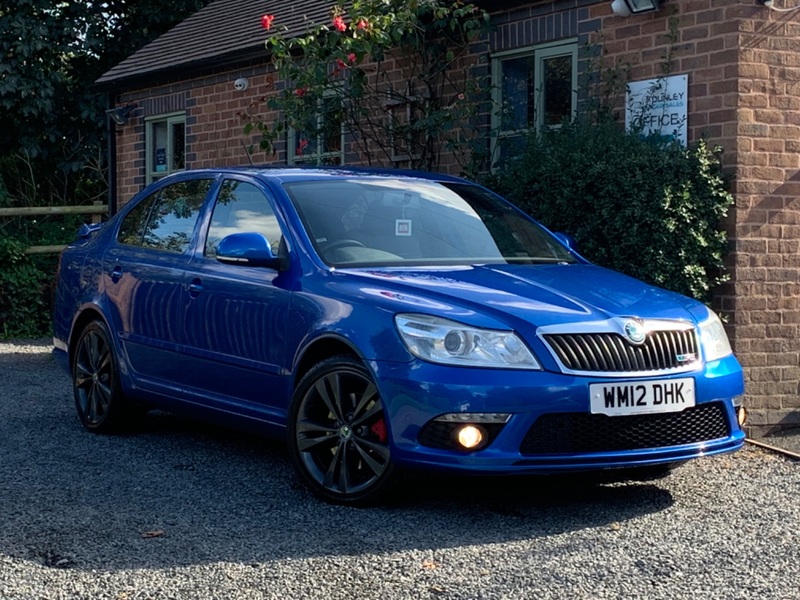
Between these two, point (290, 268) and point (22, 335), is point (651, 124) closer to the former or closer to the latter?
point (290, 268)

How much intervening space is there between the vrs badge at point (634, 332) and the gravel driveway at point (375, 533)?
799mm

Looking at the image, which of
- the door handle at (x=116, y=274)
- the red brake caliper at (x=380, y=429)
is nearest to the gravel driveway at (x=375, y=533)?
the red brake caliper at (x=380, y=429)

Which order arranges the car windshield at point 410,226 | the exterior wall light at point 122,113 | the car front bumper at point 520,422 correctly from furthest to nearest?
the exterior wall light at point 122,113 < the car windshield at point 410,226 < the car front bumper at point 520,422

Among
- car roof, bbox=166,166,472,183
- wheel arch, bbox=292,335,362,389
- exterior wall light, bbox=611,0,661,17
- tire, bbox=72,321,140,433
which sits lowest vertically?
tire, bbox=72,321,140,433

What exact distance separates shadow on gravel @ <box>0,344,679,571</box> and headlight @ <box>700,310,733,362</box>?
0.75 metres

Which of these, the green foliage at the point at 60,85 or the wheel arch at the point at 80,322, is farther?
the green foliage at the point at 60,85

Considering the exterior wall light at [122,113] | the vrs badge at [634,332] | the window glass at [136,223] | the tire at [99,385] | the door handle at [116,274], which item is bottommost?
the tire at [99,385]

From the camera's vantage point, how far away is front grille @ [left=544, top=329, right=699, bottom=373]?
17.9ft

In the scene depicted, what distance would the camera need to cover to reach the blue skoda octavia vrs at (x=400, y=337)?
5.45 metres

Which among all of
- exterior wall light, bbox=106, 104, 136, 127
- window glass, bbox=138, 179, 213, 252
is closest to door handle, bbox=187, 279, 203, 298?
window glass, bbox=138, 179, 213, 252

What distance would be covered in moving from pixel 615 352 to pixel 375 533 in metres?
1.29

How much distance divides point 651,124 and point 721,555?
4.82 metres

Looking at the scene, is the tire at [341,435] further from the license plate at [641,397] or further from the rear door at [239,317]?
the license plate at [641,397]

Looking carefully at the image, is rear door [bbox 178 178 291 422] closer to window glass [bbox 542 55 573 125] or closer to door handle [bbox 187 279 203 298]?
door handle [bbox 187 279 203 298]
